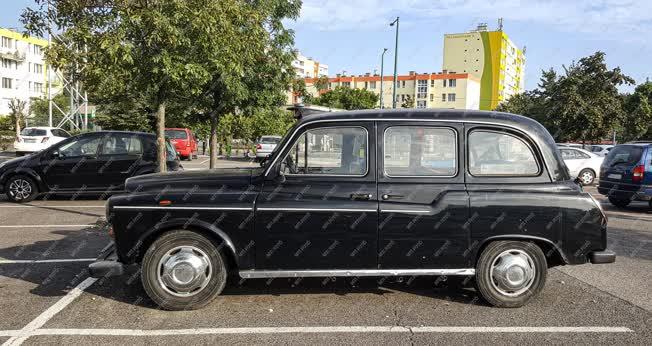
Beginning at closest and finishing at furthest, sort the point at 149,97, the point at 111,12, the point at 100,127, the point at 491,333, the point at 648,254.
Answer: the point at 491,333 → the point at 648,254 → the point at 111,12 → the point at 149,97 → the point at 100,127

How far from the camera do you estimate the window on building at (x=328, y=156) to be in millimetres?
5047

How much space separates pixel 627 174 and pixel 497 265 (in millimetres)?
9257

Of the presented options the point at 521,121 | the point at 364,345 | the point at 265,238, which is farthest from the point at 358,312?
the point at 521,121

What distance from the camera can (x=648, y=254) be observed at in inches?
304

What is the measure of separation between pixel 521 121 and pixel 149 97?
678 cm

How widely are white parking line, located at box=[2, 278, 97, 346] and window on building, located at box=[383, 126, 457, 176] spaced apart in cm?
339

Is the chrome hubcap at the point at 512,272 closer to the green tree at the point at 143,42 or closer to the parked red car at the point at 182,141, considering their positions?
the green tree at the point at 143,42

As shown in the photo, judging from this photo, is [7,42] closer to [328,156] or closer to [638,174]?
[638,174]

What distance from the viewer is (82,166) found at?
1177 centimetres

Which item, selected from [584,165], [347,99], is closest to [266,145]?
[584,165]

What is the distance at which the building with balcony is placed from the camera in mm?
115125

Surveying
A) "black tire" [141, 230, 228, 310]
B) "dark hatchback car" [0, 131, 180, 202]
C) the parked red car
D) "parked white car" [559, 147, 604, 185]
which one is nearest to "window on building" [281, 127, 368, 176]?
"black tire" [141, 230, 228, 310]

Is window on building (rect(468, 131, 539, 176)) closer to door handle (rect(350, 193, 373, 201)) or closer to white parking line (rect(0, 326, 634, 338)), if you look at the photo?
door handle (rect(350, 193, 373, 201))

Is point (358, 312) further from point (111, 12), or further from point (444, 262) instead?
point (111, 12)
